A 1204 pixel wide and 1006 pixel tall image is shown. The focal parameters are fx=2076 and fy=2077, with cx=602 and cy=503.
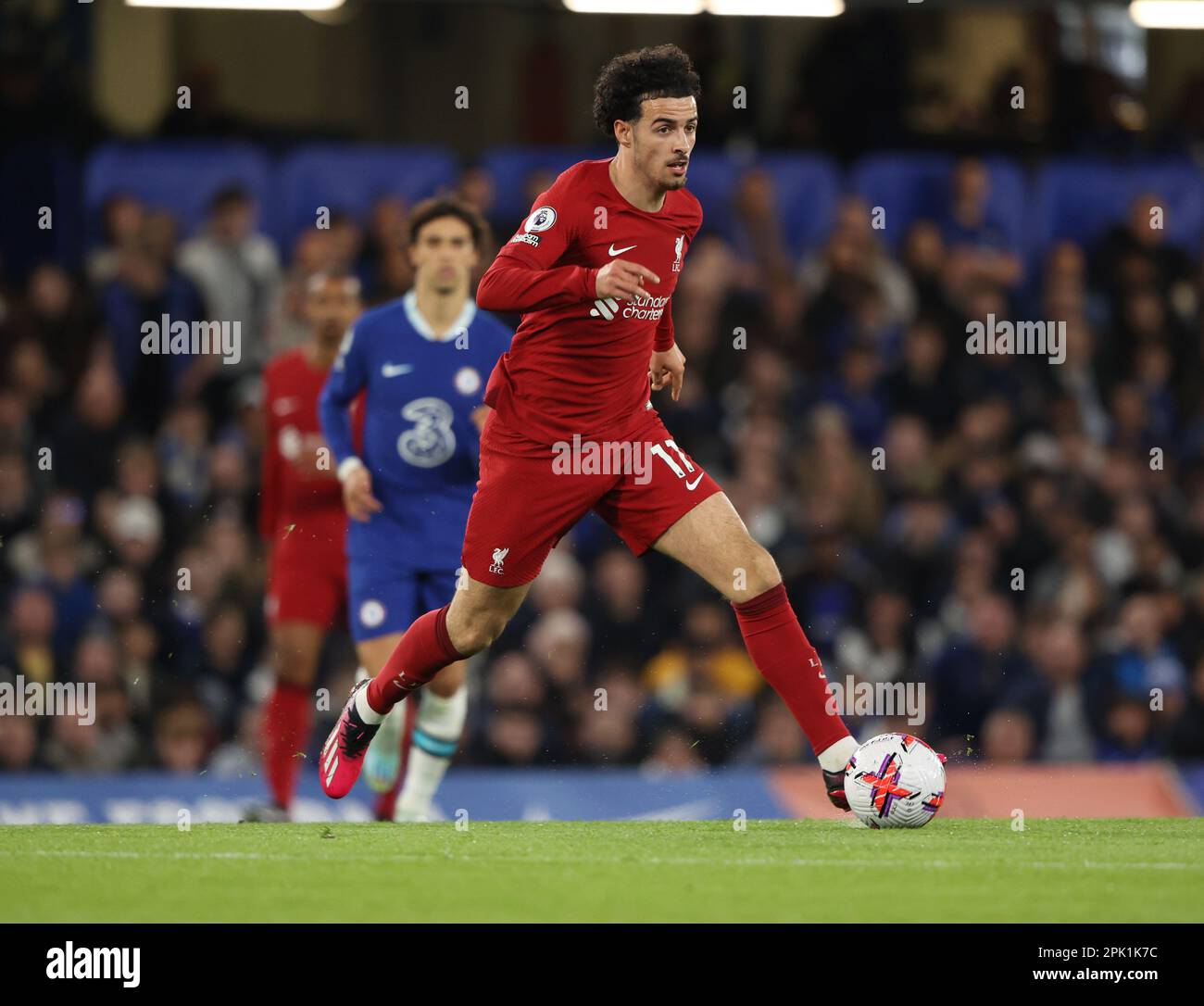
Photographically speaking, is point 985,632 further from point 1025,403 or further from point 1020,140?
point 1020,140

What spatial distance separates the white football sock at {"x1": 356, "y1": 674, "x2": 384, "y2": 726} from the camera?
7488 millimetres

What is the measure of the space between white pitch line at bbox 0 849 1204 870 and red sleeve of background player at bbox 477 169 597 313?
1678mm

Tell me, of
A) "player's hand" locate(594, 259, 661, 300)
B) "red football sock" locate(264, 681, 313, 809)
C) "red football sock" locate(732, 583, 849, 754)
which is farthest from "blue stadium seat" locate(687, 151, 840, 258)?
"player's hand" locate(594, 259, 661, 300)

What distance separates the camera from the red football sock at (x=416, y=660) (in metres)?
7.17

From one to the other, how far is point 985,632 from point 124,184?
6123 mm

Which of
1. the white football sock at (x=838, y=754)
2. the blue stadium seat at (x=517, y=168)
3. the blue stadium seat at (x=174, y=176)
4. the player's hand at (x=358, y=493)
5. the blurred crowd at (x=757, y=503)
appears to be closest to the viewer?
the white football sock at (x=838, y=754)

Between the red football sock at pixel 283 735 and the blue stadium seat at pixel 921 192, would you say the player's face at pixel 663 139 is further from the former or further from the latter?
the blue stadium seat at pixel 921 192

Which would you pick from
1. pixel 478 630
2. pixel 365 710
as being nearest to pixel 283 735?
pixel 365 710

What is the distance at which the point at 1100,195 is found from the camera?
46.9 feet

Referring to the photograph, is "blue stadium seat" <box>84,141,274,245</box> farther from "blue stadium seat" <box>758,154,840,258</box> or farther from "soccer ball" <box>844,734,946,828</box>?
"soccer ball" <box>844,734,946,828</box>

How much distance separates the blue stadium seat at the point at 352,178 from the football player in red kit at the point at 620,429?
6.57 metres

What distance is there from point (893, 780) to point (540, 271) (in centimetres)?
200

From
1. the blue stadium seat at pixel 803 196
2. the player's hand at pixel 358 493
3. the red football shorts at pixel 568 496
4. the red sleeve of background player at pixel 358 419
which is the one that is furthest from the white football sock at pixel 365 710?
the blue stadium seat at pixel 803 196
